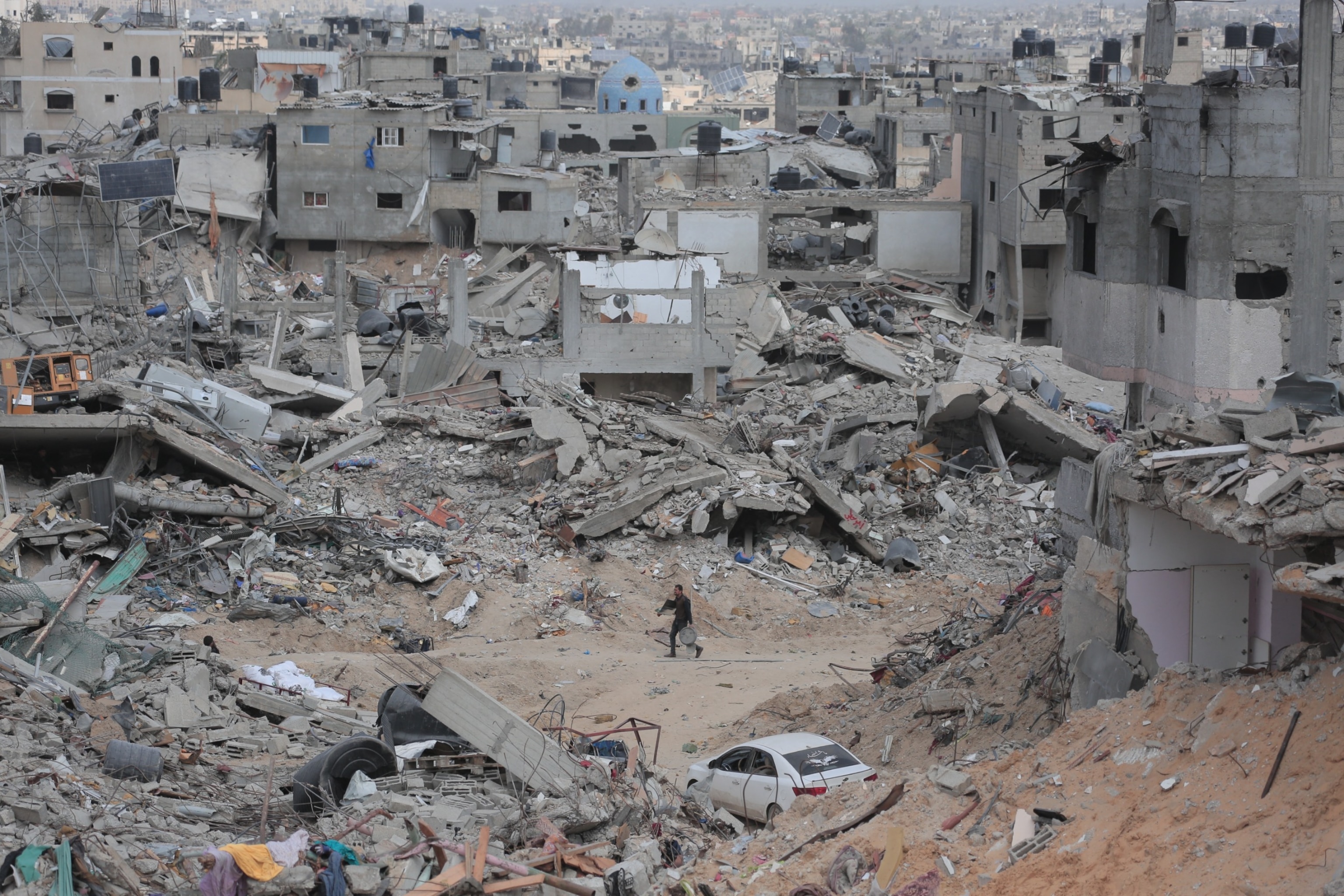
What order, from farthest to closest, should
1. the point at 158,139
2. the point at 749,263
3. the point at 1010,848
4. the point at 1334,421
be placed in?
the point at 158,139
the point at 749,263
the point at 1334,421
the point at 1010,848

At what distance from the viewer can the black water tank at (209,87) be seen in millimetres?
53594

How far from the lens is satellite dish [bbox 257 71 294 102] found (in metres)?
62.2

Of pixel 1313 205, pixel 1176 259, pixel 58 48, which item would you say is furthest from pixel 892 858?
pixel 58 48

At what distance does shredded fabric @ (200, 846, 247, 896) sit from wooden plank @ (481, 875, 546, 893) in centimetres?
143

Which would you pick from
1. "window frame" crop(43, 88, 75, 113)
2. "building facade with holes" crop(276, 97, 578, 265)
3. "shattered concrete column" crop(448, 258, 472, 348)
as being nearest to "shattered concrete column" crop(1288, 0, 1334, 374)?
"shattered concrete column" crop(448, 258, 472, 348)

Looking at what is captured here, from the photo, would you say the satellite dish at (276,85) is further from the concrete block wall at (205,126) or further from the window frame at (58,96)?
the concrete block wall at (205,126)

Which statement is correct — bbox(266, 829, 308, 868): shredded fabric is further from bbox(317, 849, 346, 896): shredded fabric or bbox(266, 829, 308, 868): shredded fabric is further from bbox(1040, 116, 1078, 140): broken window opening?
bbox(1040, 116, 1078, 140): broken window opening

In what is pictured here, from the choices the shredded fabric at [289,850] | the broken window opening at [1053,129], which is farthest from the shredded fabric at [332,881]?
the broken window opening at [1053,129]

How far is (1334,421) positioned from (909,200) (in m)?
36.6

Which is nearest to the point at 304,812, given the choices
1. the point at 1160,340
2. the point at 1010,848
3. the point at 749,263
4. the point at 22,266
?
the point at 1010,848

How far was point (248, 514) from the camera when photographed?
20250 mm

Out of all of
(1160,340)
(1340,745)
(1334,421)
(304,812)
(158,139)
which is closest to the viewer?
(1340,745)

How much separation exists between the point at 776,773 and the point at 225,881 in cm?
427

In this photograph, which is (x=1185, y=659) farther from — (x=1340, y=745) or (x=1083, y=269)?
(x=1083, y=269)
